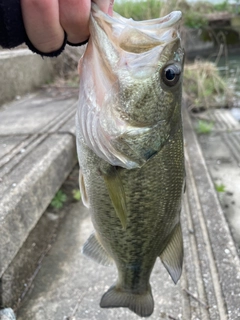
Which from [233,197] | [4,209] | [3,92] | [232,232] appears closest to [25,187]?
[4,209]

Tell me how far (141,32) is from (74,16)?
0.26 metres

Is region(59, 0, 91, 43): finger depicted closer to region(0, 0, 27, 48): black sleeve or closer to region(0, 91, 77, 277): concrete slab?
region(0, 0, 27, 48): black sleeve

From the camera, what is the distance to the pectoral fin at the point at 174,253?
65.9 inches

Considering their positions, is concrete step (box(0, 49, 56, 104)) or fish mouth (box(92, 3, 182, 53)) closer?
fish mouth (box(92, 3, 182, 53))

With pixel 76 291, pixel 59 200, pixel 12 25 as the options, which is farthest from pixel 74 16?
pixel 59 200

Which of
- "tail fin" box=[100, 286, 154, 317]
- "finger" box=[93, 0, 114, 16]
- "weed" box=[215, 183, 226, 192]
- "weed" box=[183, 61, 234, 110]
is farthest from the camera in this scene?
"weed" box=[183, 61, 234, 110]

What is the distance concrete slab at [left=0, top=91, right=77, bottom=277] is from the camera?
221 centimetres

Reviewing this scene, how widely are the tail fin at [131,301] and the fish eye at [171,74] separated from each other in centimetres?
97

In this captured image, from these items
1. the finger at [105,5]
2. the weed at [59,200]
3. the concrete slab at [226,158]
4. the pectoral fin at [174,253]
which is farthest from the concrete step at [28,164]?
the concrete slab at [226,158]

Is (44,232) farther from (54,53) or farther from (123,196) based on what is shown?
(54,53)

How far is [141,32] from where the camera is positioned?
1.32 meters

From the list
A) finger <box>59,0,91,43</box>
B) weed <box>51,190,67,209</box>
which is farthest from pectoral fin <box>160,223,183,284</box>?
weed <box>51,190,67,209</box>

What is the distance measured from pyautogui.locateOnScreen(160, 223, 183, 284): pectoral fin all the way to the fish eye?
630 mm

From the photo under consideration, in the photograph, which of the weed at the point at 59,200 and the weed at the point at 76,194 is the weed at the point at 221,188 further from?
the weed at the point at 59,200
